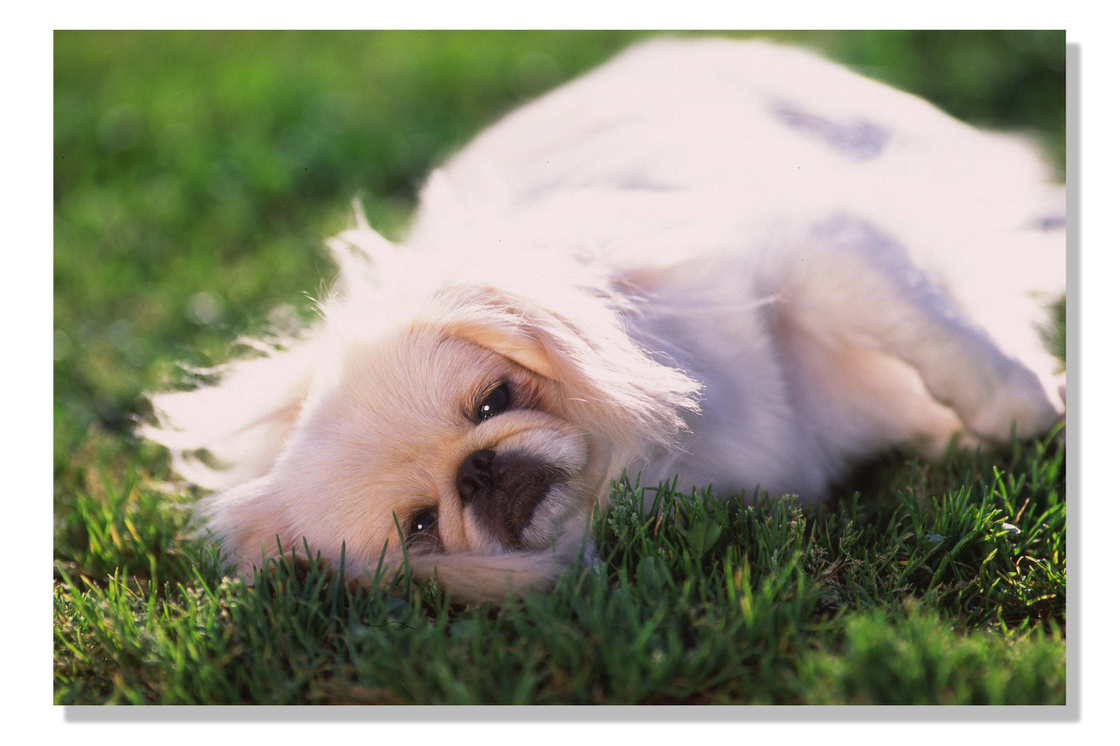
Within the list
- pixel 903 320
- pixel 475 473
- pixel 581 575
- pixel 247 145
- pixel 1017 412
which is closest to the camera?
pixel 581 575

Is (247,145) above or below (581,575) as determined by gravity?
above

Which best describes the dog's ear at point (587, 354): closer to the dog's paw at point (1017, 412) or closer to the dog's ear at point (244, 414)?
the dog's ear at point (244, 414)

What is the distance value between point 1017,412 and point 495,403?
54.4 inches

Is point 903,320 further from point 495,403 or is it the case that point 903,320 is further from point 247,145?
point 247,145

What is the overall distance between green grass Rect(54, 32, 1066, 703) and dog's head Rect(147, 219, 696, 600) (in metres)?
0.10

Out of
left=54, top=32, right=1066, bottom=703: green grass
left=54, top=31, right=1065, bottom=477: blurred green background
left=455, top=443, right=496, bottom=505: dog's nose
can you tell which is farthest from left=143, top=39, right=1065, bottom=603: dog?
left=54, top=31, right=1065, bottom=477: blurred green background

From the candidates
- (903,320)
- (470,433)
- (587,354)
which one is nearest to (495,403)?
(470,433)

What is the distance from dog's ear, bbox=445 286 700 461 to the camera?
2.03 metres

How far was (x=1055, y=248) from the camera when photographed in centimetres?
290

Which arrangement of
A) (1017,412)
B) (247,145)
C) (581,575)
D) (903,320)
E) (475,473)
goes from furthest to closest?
(247,145) → (1017,412) → (903,320) → (475,473) → (581,575)

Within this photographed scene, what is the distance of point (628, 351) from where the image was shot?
80.8 inches
